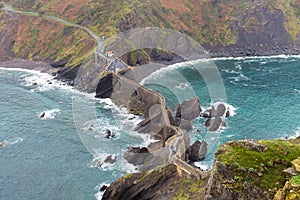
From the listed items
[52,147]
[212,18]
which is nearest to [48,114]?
[52,147]

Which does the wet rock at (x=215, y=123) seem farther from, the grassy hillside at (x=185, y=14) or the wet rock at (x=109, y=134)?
the grassy hillside at (x=185, y=14)

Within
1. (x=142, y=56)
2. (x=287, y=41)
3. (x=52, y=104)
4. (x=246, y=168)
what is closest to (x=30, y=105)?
(x=52, y=104)

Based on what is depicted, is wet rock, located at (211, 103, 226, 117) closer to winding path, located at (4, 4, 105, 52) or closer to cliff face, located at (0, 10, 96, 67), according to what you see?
winding path, located at (4, 4, 105, 52)

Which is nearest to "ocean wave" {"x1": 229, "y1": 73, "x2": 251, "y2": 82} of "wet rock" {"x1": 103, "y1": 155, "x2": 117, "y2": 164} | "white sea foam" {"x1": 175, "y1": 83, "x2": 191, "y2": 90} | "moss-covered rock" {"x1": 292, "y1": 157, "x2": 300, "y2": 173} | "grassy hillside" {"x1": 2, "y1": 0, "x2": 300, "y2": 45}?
"white sea foam" {"x1": 175, "y1": 83, "x2": 191, "y2": 90}

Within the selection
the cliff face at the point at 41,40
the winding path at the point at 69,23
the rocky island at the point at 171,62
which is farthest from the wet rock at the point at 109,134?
the cliff face at the point at 41,40

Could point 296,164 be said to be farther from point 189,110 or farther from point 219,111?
point 219,111

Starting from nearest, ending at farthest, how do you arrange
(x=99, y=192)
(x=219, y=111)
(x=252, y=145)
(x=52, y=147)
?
(x=252, y=145) < (x=99, y=192) < (x=52, y=147) < (x=219, y=111)
